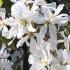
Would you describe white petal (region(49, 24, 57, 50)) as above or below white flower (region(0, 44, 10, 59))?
above

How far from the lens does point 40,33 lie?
91 cm

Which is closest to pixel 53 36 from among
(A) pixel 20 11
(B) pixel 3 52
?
(A) pixel 20 11

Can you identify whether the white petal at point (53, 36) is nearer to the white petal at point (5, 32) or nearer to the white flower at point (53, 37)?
the white flower at point (53, 37)

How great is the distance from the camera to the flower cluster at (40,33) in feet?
3.01

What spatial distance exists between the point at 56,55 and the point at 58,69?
0.04 meters

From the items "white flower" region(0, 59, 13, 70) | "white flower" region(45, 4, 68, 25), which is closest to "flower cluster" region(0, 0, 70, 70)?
"white flower" region(45, 4, 68, 25)

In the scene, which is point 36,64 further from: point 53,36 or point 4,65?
point 4,65

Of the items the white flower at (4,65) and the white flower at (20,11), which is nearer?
the white flower at (20,11)

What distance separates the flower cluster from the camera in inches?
36.2

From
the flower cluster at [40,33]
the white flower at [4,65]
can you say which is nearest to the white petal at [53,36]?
the flower cluster at [40,33]

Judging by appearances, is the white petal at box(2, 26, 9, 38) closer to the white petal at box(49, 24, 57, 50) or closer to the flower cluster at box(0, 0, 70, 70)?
the flower cluster at box(0, 0, 70, 70)

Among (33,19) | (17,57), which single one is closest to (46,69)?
(33,19)

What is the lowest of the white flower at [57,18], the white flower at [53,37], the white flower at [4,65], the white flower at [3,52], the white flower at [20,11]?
the white flower at [4,65]

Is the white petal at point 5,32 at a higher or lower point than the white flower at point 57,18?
lower
